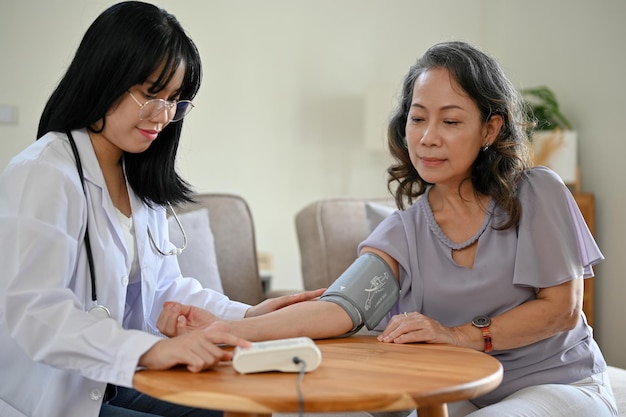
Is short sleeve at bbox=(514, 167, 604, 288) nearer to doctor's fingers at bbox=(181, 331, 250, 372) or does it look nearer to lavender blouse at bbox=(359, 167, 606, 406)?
lavender blouse at bbox=(359, 167, 606, 406)

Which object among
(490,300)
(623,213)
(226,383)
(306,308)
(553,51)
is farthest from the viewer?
(553,51)

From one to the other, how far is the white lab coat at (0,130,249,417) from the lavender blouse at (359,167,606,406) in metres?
0.66

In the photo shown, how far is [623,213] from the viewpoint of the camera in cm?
425

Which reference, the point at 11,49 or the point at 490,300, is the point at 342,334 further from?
the point at 11,49

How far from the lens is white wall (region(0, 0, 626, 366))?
4.08m

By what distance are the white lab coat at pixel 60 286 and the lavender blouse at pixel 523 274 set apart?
0.66 meters

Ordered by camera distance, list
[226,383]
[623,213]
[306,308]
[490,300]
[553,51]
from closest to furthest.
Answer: [226,383]
[306,308]
[490,300]
[623,213]
[553,51]

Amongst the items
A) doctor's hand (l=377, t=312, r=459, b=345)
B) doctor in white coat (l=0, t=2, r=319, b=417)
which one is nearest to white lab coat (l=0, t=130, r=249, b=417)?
doctor in white coat (l=0, t=2, r=319, b=417)

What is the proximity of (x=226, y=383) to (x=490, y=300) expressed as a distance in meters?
0.81

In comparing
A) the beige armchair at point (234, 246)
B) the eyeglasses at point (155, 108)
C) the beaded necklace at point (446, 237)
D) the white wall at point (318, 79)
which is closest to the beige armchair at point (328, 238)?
the beige armchair at point (234, 246)

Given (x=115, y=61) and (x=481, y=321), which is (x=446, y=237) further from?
(x=115, y=61)

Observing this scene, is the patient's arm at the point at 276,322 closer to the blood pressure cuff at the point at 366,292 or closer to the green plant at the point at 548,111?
the blood pressure cuff at the point at 366,292

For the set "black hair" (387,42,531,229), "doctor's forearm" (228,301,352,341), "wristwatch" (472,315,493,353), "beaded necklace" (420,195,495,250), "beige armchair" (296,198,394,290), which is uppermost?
"black hair" (387,42,531,229)

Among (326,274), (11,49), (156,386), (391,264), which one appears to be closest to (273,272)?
(326,274)
